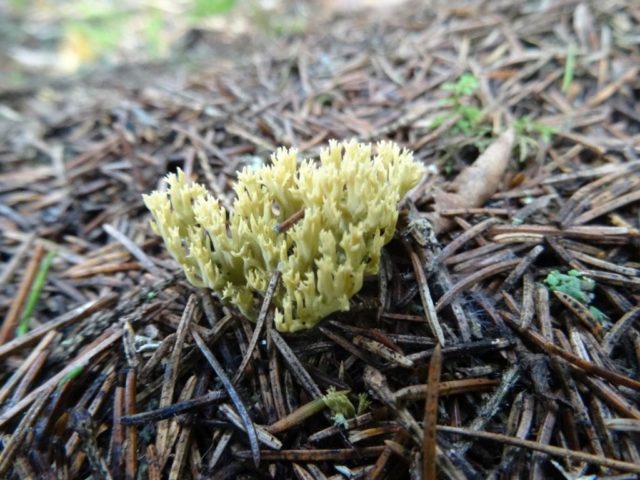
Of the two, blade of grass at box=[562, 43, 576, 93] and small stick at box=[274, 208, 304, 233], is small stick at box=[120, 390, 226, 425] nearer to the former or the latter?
small stick at box=[274, 208, 304, 233]

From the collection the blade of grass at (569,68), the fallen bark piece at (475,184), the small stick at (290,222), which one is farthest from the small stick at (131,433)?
the blade of grass at (569,68)

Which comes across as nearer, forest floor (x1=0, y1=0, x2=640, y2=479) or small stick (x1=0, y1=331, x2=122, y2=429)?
forest floor (x1=0, y1=0, x2=640, y2=479)

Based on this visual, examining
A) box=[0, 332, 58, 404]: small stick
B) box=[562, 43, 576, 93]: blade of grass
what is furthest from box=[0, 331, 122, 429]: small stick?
box=[562, 43, 576, 93]: blade of grass

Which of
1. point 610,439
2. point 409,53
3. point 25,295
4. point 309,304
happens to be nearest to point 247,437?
point 309,304

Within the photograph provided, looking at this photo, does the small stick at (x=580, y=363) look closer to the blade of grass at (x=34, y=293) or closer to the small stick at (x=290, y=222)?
the small stick at (x=290, y=222)

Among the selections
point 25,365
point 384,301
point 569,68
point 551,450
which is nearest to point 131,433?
point 25,365
